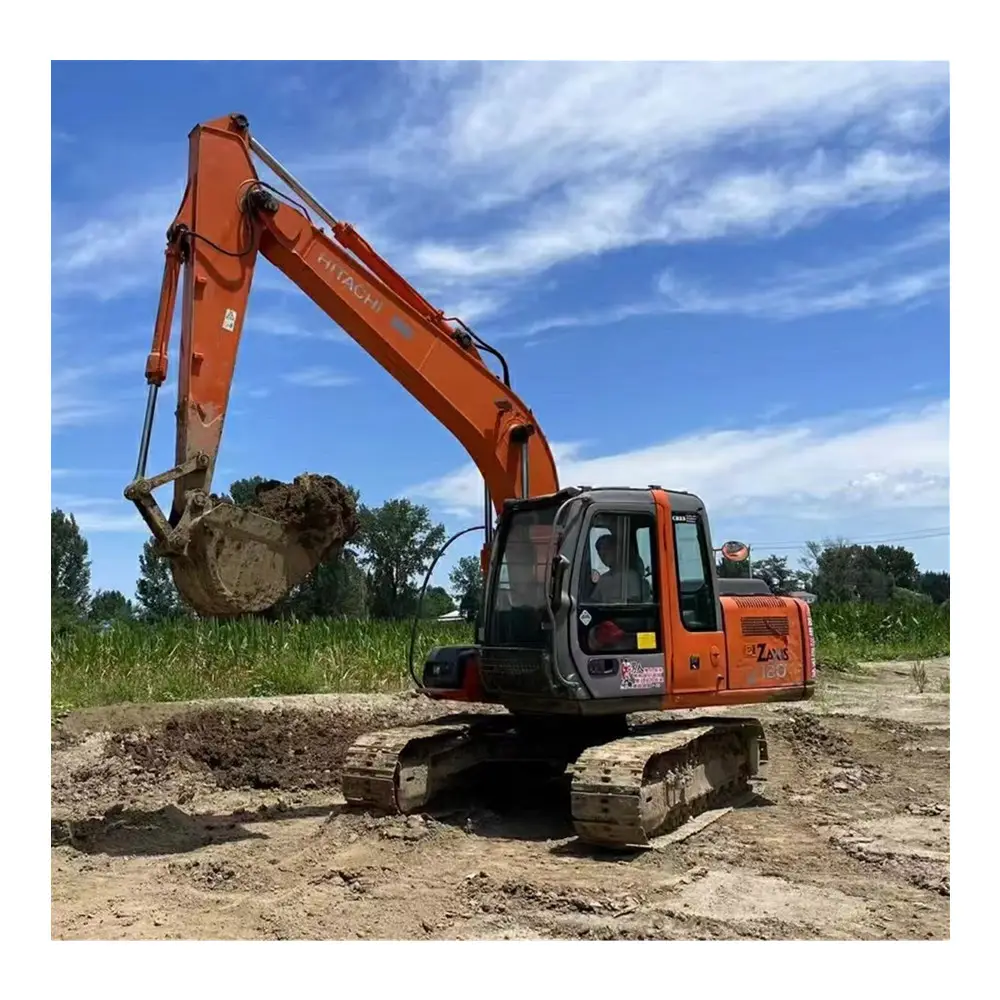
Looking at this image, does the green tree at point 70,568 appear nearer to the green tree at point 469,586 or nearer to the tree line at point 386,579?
the tree line at point 386,579

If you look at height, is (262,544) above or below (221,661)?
above

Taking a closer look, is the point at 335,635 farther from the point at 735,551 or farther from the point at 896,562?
the point at 896,562

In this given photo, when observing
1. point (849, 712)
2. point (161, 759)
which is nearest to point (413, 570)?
point (849, 712)

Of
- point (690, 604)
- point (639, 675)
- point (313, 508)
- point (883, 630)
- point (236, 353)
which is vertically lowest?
point (883, 630)

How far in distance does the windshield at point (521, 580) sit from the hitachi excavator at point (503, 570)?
0.01m

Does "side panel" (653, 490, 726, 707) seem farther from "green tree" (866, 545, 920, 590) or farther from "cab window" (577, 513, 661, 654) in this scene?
"green tree" (866, 545, 920, 590)

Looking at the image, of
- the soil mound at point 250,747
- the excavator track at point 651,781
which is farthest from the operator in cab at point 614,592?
the soil mound at point 250,747

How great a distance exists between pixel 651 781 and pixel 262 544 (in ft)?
10.4

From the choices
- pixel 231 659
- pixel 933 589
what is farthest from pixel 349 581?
pixel 933 589

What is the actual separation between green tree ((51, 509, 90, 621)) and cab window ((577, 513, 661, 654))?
31529 mm

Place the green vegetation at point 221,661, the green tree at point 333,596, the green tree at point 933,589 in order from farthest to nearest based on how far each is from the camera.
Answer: the green tree at point 933,589, the green tree at point 333,596, the green vegetation at point 221,661

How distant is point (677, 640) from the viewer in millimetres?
7496

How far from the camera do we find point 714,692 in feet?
25.5

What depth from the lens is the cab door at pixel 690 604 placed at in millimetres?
7484
